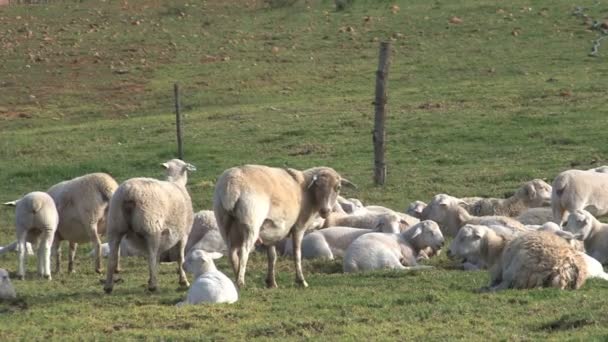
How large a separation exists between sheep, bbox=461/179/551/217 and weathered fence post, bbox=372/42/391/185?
12.4 ft

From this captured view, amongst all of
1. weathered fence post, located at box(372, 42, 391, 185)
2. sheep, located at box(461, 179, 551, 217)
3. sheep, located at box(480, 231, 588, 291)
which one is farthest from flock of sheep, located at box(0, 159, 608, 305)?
weathered fence post, located at box(372, 42, 391, 185)

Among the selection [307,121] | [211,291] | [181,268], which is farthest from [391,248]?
[307,121]

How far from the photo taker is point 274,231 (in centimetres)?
1323

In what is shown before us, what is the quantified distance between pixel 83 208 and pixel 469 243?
176 inches

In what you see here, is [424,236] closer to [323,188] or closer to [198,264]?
[323,188]

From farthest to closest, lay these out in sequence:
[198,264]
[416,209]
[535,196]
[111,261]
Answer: [535,196], [416,209], [198,264], [111,261]

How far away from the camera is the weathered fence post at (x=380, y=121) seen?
22.1 metres

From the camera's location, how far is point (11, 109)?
3316 centimetres

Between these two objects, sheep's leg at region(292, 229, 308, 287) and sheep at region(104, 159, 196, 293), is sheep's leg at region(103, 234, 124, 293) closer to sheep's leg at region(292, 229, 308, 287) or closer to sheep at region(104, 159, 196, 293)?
sheep at region(104, 159, 196, 293)

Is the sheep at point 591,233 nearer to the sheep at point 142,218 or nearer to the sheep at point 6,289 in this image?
the sheep at point 142,218

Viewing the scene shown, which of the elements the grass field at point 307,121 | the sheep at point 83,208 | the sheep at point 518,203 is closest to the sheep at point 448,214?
the sheep at point 518,203

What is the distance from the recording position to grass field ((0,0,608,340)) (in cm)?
1083

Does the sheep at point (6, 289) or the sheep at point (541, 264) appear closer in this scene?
the sheep at point (541, 264)

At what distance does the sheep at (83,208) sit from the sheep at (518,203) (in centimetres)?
580
